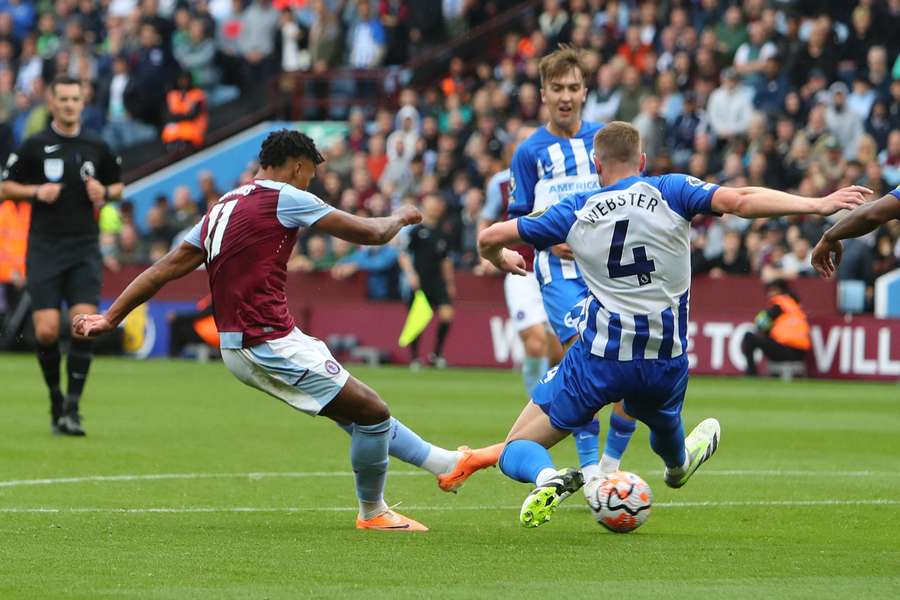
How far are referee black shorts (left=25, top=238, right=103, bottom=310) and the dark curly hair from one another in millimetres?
5193

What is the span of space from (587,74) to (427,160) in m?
17.2

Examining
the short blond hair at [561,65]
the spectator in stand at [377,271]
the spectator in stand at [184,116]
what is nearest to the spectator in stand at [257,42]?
the spectator in stand at [184,116]

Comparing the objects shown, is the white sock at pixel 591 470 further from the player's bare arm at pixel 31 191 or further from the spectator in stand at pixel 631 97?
the spectator in stand at pixel 631 97

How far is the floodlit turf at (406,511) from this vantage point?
22.8 ft

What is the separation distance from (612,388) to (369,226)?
1.38m

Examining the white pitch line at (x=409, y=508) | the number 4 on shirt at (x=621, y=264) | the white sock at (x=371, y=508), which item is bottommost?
the white pitch line at (x=409, y=508)

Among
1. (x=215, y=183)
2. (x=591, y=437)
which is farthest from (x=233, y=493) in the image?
(x=215, y=183)

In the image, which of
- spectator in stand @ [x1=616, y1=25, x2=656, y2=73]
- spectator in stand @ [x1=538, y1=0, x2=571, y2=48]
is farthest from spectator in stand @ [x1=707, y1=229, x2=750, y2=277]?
spectator in stand @ [x1=538, y1=0, x2=571, y2=48]

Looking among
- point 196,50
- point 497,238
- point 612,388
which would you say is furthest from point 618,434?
point 196,50

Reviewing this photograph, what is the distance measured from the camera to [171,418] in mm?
15641

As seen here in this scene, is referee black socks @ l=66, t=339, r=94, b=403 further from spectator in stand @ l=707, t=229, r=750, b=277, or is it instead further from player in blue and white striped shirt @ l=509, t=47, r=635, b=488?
spectator in stand @ l=707, t=229, r=750, b=277

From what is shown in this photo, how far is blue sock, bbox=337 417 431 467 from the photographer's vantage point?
883cm

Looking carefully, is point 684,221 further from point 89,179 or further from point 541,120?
point 541,120

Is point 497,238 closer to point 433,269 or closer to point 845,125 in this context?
point 433,269
